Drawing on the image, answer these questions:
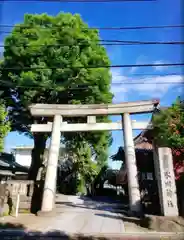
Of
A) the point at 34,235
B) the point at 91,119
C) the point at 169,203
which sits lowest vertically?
the point at 34,235

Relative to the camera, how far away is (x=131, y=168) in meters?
12.1

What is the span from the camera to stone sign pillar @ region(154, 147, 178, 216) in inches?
350

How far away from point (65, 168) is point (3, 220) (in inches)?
808

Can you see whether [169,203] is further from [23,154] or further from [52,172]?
[23,154]

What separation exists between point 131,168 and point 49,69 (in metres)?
8.85

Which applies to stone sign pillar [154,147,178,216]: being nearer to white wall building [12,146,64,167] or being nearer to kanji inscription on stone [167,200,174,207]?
kanji inscription on stone [167,200,174,207]

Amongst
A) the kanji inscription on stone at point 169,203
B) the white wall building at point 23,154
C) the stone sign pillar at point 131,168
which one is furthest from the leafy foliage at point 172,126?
the white wall building at point 23,154

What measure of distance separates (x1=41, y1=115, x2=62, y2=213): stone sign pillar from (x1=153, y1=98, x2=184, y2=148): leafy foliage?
5.99 meters

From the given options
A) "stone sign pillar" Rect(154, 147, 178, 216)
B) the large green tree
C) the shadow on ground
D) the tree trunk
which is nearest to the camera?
the shadow on ground

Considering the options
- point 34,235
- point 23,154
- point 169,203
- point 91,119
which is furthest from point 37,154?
point 23,154

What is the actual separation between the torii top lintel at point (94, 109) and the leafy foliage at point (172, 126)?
7.26 feet

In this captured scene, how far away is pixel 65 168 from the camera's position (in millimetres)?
30234

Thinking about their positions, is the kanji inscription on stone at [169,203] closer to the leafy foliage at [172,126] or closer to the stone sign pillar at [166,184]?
the stone sign pillar at [166,184]

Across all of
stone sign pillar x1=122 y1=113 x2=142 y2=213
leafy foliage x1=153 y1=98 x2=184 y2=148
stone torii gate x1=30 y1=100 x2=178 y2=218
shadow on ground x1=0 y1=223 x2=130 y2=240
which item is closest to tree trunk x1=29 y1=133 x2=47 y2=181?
stone torii gate x1=30 y1=100 x2=178 y2=218
